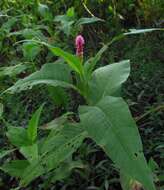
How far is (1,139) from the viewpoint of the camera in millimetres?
2779

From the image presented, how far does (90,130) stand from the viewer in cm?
154

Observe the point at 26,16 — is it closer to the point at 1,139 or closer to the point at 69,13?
the point at 69,13

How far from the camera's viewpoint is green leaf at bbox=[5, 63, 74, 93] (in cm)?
187

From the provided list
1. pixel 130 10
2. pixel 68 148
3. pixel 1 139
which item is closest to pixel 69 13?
pixel 130 10

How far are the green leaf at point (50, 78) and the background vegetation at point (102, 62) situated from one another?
37 centimetres

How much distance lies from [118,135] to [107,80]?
1.40 ft

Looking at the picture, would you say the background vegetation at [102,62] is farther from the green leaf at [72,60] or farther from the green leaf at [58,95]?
the green leaf at [72,60]

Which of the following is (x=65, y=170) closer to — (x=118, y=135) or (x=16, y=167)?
(x=16, y=167)

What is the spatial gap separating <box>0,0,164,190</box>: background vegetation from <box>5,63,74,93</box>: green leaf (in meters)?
0.37

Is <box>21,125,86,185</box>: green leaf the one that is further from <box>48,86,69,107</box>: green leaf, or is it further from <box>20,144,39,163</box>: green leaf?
<box>48,86,69,107</box>: green leaf

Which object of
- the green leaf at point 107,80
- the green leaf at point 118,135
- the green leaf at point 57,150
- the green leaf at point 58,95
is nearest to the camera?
the green leaf at point 118,135

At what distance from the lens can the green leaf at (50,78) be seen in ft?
6.15

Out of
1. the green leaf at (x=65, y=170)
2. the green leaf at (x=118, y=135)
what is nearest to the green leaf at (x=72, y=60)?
the green leaf at (x=118, y=135)

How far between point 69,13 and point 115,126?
174 cm
